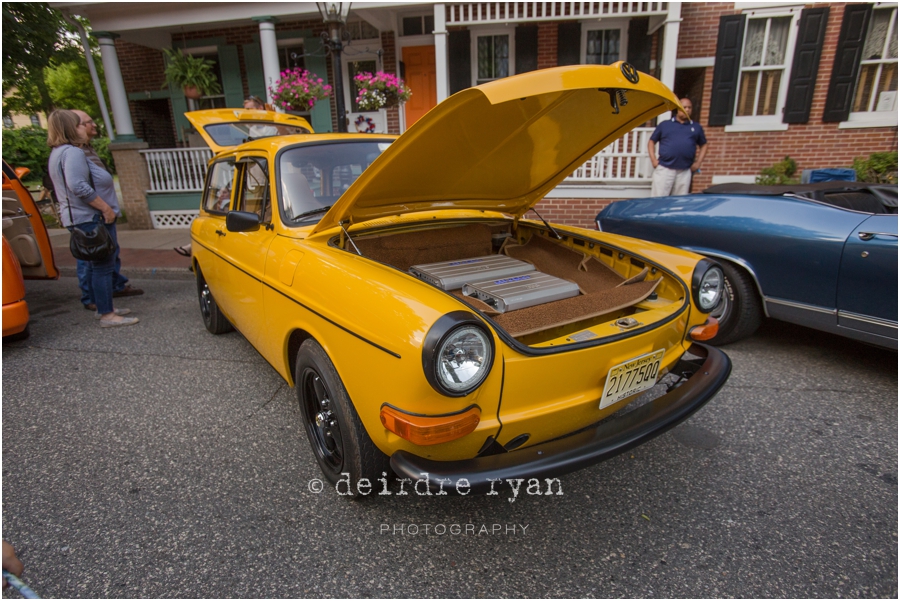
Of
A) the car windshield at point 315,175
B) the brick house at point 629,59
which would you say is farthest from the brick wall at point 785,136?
the car windshield at point 315,175

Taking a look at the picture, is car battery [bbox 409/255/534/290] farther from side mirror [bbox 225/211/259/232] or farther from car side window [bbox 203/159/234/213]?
car side window [bbox 203/159/234/213]

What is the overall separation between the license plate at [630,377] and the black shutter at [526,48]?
8.45 m

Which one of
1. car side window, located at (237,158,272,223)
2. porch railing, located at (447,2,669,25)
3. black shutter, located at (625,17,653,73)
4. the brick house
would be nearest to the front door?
the brick house

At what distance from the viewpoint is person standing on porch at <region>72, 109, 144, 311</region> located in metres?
4.11

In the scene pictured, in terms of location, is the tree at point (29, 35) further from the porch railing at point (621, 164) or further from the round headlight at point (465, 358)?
the round headlight at point (465, 358)

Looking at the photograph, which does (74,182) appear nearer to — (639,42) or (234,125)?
(234,125)

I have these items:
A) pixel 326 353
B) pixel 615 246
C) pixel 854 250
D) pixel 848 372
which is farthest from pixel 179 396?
pixel 848 372

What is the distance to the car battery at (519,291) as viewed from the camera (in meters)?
2.13

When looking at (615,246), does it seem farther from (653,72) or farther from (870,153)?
(870,153)

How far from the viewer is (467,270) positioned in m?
2.53

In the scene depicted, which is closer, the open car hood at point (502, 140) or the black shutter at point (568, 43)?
the open car hood at point (502, 140)

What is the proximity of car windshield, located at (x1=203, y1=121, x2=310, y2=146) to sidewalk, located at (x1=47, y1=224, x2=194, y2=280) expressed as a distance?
212cm

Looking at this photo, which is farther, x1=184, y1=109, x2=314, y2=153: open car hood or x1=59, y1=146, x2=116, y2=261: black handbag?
x1=184, y1=109, x2=314, y2=153: open car hood

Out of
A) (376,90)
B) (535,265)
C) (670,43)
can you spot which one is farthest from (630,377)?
(670,43)
